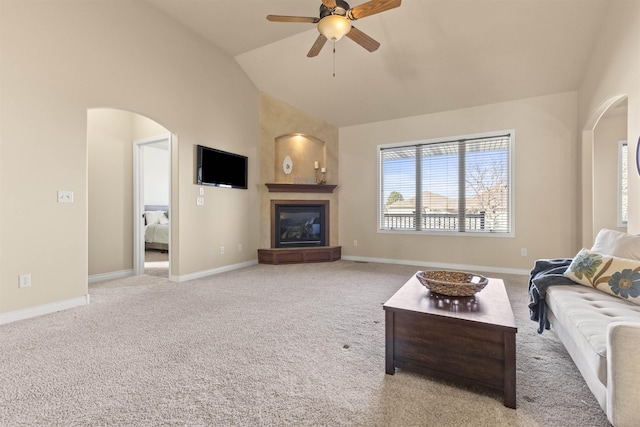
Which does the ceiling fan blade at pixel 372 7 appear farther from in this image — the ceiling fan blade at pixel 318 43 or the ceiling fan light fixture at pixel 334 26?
the ceiling fan blade at pixel 318 43

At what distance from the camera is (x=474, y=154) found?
489 centimetres

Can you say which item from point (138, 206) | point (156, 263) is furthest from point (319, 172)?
point (156, 263)

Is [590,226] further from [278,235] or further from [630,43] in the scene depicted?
[278,235]

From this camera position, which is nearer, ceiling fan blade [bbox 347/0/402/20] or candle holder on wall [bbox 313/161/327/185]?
ceiling fan blade [bbox 347/0/402/20]

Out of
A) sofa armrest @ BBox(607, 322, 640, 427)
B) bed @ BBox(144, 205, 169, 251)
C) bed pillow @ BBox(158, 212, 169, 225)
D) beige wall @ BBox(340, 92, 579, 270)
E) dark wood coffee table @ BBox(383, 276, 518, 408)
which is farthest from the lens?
bed pillow @ BBox(158, 212, 169, 225)

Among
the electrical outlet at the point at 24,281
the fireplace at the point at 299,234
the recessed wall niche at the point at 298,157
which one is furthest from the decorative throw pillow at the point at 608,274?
the electrical outlet at the point at 24,281

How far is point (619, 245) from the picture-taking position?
2041mm

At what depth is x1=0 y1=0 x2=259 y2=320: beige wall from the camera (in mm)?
2582

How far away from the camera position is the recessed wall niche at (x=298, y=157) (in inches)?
225

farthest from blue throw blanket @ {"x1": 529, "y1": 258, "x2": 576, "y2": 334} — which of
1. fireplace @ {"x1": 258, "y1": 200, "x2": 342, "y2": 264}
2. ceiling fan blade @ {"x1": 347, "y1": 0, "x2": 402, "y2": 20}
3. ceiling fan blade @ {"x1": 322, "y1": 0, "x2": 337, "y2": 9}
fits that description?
fireplace @ {"x1": 258, "y1": 200, "x2": 342, "y2": 264}

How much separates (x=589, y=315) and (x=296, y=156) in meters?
4.98

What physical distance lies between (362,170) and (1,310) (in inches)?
202

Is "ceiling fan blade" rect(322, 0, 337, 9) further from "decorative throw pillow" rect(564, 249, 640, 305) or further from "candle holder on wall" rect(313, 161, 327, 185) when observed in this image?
"candle holder on wall" rect(313, 161, 327, 185)

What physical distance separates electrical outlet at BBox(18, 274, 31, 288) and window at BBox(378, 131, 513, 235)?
486 centimetres
